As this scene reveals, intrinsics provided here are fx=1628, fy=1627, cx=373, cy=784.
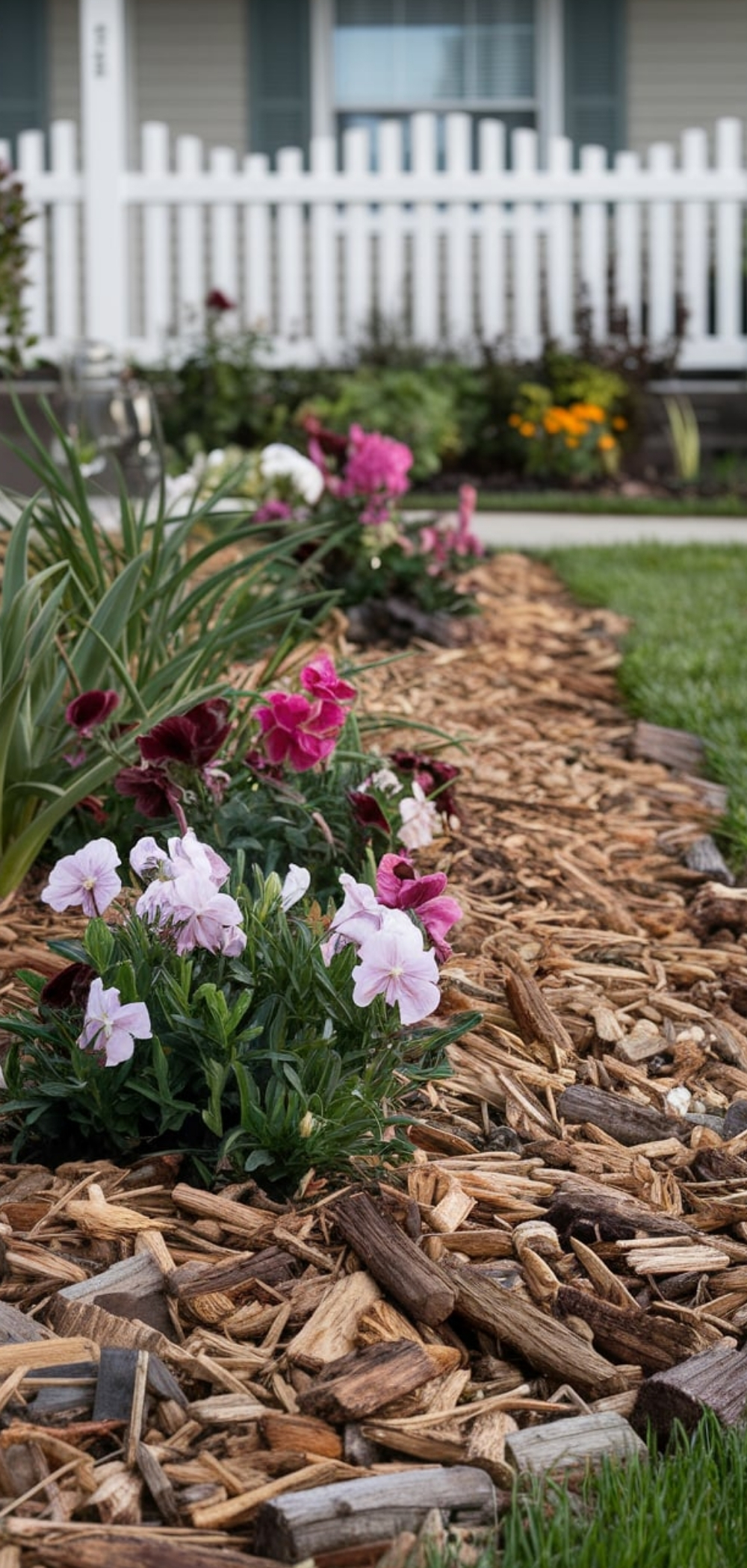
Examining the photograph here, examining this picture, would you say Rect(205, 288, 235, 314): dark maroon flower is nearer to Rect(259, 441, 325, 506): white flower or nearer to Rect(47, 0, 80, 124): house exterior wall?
Rect(259, 441, 325, 506): white flower

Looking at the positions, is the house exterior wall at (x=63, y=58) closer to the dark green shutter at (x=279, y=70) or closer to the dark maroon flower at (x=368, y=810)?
the dark green shutter at (x=279, y=70)

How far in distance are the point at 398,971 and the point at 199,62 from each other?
1291 centimetres

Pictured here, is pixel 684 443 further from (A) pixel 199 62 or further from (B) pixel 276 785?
(B) pixel 276 785

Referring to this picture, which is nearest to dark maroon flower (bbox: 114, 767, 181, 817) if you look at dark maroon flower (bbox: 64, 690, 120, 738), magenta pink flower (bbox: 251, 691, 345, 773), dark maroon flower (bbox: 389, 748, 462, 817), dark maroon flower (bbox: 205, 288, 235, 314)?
dark maroon flower (bbox: 64, 690, 120, 738)

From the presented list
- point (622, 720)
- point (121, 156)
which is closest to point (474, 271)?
point (121, 156)

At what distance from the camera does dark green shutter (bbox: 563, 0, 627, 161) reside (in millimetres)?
12773

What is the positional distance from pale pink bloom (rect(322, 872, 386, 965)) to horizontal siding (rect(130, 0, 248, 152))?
1245 centimetres

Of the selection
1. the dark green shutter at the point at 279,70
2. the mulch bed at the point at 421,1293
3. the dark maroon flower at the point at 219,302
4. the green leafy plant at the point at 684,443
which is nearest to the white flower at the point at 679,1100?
the mulch bed at the point at 421,1293

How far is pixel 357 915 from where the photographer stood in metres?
1.82

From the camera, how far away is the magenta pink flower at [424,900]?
1.94m

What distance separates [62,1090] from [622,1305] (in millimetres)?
645

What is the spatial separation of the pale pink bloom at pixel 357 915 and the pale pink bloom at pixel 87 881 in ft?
0.95

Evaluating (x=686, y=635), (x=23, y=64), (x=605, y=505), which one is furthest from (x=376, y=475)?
(x=23, y=64)

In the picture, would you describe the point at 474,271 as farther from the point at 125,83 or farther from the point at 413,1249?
the point at 413,1249
